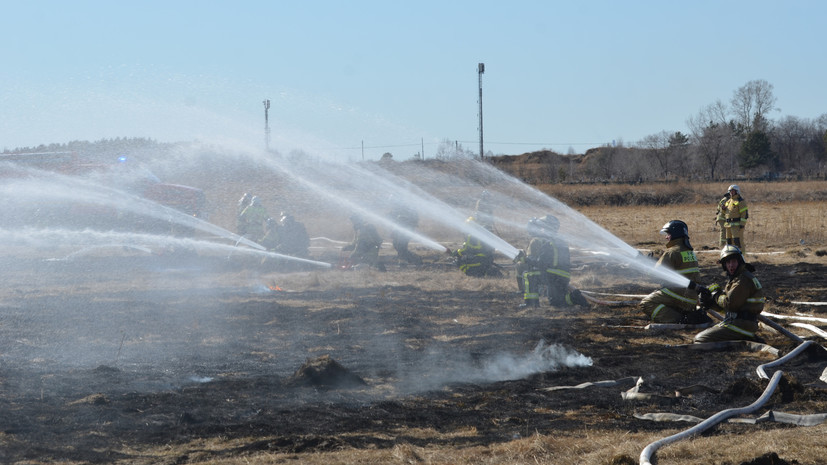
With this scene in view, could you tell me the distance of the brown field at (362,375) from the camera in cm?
586

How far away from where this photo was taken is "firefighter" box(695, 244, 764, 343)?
9516 millimetres

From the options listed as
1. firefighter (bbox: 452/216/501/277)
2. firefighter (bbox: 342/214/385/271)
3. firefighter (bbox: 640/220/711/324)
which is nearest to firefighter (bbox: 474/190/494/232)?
firefighter (bbox: 452/216/501/277)

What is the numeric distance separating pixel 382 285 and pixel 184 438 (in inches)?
362

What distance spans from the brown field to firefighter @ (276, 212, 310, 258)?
10.8ft

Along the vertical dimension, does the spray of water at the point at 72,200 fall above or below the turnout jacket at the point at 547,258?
above

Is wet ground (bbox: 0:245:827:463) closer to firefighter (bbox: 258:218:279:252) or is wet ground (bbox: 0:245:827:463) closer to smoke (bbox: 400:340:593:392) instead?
smoke (bbox: 400:340:593:392)

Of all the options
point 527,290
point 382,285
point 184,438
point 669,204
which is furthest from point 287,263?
point 669,204

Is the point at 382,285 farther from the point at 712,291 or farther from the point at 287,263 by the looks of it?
the point at 712,291

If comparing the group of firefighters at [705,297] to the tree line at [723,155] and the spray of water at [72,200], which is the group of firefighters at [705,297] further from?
the tree line at [723,155]

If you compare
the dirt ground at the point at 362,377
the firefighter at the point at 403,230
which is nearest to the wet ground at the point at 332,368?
the dirt ground at the point at 362,377

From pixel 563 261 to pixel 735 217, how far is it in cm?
805

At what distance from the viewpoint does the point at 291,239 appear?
1970cm

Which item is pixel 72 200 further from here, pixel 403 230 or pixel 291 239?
pixel 403 230

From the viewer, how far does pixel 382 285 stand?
1533cm
